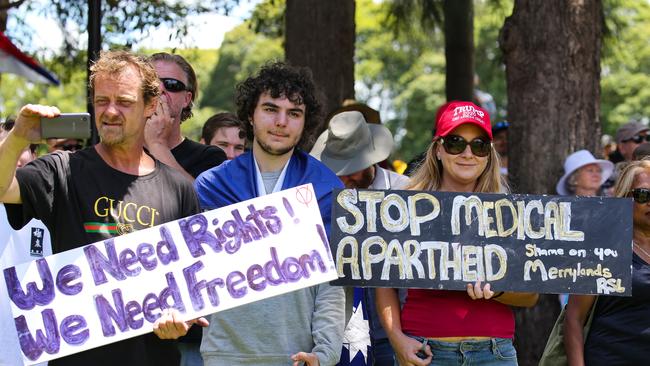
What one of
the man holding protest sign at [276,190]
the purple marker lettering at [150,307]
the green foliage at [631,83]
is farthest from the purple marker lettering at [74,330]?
the green foliage at [631,83]

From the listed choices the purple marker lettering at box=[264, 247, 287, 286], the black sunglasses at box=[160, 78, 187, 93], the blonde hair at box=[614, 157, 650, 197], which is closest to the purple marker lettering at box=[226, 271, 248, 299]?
the purple marker lettering at box=[264, 247, 287, 286]

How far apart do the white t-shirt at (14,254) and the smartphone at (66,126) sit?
130cm

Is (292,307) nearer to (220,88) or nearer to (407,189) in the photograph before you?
(407,189)

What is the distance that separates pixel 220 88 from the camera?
5031cm

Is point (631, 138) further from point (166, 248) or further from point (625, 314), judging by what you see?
point (166, 248)

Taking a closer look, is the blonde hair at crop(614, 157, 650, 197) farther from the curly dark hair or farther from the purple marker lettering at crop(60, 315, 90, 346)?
the purple marker lettering at crop(60, 315, 90, 346)

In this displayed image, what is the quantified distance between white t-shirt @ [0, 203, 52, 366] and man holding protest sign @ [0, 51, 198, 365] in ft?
3.51

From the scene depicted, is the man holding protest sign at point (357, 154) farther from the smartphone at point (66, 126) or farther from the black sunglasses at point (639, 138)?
the black sunglasses at point (639, 138)

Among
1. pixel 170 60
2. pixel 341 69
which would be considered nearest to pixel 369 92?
pixel 341 69

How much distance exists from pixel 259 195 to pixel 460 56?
9.31 meters

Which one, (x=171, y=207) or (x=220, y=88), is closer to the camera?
(x=171, y=207)

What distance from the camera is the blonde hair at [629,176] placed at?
4.91 metres

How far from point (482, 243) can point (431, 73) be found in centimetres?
3617

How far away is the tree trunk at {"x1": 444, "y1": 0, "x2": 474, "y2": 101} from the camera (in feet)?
42.5
